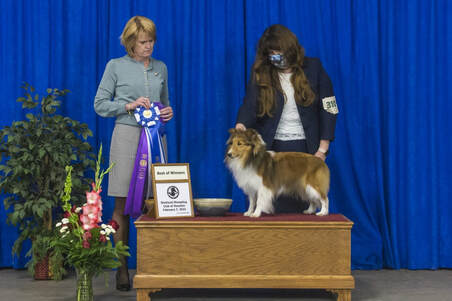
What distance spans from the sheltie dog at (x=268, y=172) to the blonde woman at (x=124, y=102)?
65 centimetres

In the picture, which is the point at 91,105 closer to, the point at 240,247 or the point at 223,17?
the point at 223,17

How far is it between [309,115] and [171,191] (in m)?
1.02

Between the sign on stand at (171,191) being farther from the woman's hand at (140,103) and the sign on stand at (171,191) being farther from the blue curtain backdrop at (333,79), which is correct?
the blue curtain backdrop at (333,79)

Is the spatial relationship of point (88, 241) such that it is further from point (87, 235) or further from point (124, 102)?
point (124, 102)

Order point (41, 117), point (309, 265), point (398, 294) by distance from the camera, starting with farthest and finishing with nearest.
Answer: point (41, 117), point (398, 294), point (309, 265)

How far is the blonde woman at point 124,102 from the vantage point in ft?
11.2

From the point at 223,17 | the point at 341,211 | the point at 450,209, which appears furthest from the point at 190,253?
the point at 450,209

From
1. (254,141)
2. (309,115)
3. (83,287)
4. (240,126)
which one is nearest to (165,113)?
(240,126)

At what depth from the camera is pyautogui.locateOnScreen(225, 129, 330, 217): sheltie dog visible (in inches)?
122

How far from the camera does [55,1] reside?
168 inches

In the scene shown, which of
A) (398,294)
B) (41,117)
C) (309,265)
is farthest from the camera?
(41,117)

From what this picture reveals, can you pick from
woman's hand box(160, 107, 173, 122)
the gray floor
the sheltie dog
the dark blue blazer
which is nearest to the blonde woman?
woman's hand box(160, 107, 173, 122)

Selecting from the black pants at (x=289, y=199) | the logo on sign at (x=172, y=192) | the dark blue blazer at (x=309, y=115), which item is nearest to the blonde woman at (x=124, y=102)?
the logo on sign at (x=172, y=192)

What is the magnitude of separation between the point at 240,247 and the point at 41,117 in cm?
198
